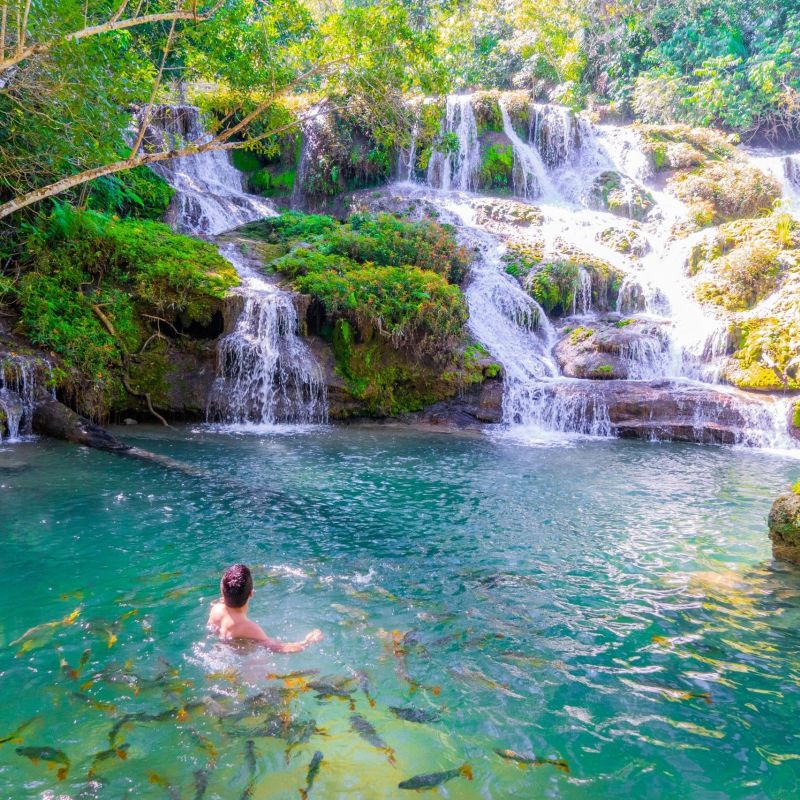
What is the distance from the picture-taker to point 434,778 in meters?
2.85

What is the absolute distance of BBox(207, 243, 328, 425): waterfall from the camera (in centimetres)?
1321

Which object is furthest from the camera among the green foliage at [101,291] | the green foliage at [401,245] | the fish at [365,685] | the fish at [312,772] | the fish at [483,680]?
the green foliage at [401,245]

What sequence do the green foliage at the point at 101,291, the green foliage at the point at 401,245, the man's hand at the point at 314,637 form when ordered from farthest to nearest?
the green foliage at the point at 401,245, the green foliage at the point at 101,291, the man's hand at the point at 314,637

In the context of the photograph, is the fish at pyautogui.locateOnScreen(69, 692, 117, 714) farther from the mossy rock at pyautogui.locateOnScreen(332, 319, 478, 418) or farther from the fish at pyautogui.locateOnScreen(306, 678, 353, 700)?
the mossy rock at pyautogui.locateOnScreen(332, 319, 478, 418)

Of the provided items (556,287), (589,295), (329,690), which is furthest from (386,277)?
(329,690)

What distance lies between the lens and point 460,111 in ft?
85.6

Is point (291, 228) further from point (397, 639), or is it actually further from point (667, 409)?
point (397, 639)

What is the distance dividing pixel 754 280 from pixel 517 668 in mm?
17290

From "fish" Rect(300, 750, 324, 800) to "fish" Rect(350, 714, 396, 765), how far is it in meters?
0.27

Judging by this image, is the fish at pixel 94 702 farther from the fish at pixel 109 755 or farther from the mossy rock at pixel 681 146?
the mossy rock at pixel 681 146

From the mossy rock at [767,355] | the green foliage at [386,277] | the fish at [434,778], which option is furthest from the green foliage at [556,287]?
the fish at [434,778]

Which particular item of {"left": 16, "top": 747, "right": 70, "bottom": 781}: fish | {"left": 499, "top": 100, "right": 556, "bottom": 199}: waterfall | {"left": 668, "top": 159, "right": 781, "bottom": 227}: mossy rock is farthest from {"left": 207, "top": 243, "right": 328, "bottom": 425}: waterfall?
{"left": 668, "top": 159, "right": 781, "bottom": 227}: mossy rock

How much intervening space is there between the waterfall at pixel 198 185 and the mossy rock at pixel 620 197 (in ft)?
44.9

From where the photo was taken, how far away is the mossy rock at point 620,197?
23.7 meters
